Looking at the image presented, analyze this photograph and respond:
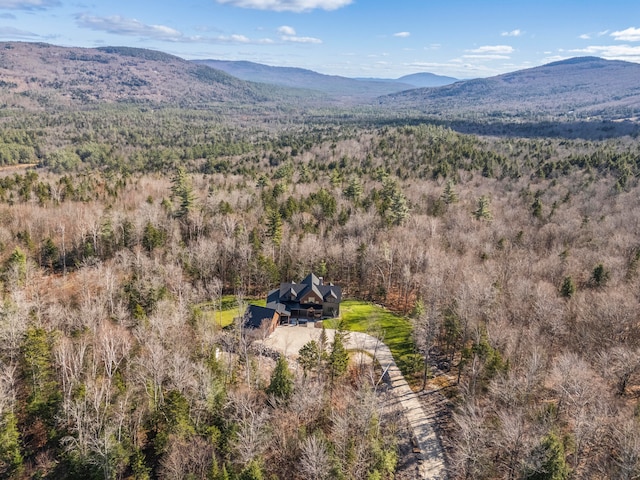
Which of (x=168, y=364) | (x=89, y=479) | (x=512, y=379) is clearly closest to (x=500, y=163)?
(x=512, y=379)

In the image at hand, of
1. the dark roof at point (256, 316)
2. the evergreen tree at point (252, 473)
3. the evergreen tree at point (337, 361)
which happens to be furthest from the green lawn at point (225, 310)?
the evergreen tree at point (252, 473)

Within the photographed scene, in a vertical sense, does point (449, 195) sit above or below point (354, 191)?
above

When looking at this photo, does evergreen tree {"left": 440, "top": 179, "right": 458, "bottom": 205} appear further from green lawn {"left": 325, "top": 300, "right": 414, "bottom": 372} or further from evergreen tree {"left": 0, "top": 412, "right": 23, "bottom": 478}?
evergreen tree {"left": 0, "top": 412, "right": 23, "bottom": 478}

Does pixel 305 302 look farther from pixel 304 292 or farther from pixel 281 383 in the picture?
pixel 281 383

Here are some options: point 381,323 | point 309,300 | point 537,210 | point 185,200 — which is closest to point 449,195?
point 537,210

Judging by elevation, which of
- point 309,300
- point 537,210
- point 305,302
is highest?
point 537,210

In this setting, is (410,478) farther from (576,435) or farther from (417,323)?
(417,323)
